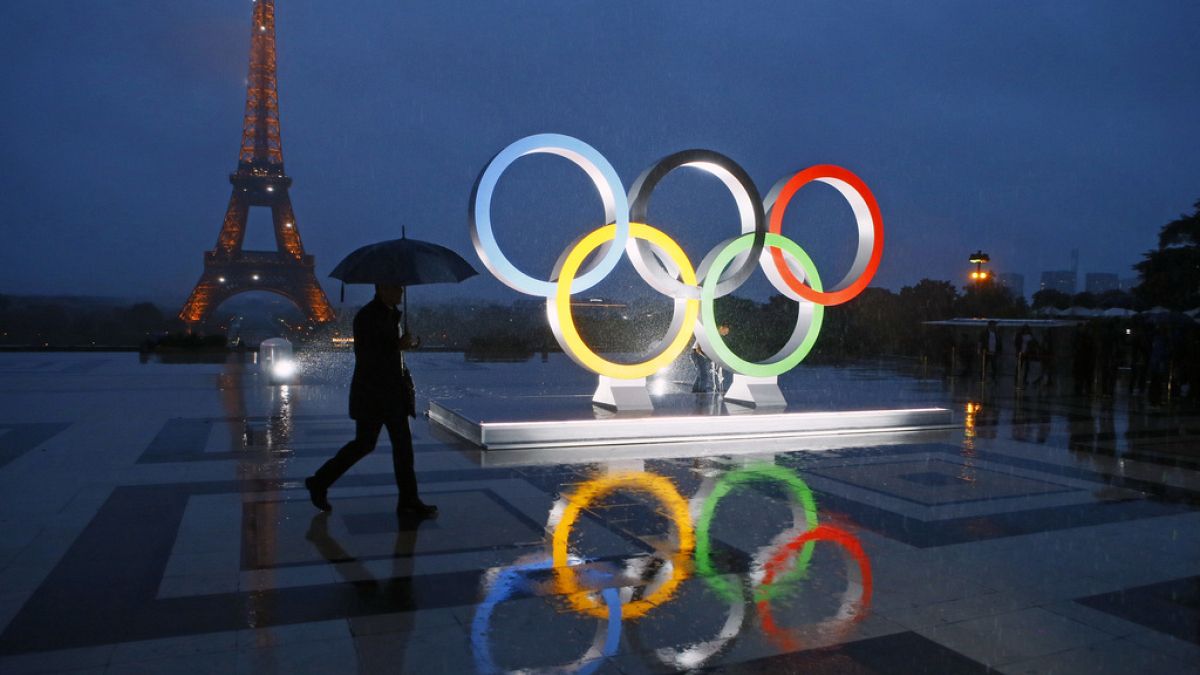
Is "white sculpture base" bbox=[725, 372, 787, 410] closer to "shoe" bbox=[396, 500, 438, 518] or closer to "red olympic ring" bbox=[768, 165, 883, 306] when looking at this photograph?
"red olympic ring" bbox=[768, 165, 883, 306]

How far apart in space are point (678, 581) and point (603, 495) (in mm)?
2253

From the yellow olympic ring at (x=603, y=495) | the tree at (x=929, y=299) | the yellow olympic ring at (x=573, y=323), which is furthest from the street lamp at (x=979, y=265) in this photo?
the yellow olympic ring at (x=603, y=495)

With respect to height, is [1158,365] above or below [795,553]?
above

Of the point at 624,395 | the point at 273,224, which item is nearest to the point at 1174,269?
the point at 624,395

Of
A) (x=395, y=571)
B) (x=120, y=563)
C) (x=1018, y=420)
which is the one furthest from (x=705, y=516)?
(x=1018, y=420)

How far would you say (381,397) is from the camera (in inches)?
237

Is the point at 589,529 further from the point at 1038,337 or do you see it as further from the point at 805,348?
the point at 1038,337

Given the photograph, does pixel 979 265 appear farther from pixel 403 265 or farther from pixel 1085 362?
pixel 403 265

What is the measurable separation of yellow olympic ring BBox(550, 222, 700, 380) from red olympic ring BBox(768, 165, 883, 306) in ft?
4.49

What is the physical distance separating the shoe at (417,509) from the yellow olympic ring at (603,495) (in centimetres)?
95

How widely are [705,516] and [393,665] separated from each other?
3252mm

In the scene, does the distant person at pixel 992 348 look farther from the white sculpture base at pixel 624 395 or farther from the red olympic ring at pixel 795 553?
the red olympic ring at pixel 795 553

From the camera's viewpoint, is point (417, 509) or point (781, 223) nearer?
point (417, 509)

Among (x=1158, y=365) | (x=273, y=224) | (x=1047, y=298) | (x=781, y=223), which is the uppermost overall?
(x=273, y=224)
